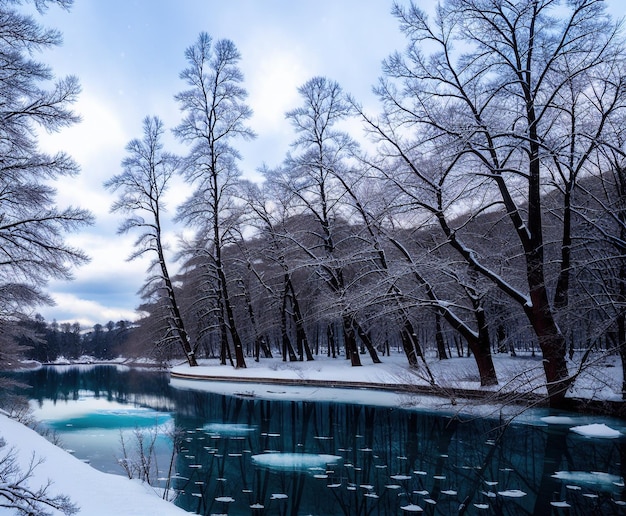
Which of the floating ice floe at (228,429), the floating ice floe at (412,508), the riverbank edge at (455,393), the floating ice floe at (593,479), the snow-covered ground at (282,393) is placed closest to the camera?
the snow-covered ground at (282,393)

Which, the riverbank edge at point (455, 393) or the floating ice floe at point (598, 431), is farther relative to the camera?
the floating ice floe at point (598, 431)

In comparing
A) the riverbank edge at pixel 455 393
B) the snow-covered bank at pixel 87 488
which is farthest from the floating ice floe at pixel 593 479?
the snow-covered bank at pixel 87 488

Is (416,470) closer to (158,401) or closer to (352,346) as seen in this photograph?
(158,401)

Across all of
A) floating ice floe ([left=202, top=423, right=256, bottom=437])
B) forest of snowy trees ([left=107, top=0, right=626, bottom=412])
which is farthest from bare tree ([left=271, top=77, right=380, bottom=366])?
floating ice floe ([left=202, top=423, right=256, bottom=437])

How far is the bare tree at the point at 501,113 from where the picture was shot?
12836 mm

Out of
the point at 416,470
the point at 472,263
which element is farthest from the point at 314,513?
the point at 472,263

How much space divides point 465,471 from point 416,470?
888mm

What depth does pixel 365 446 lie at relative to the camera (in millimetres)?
11109

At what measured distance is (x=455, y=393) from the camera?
16.0 m

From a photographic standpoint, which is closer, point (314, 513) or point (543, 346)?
point (314, 513)

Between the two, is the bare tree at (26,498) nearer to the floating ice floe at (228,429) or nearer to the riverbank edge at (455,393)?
the riverbank edge at (455,393)

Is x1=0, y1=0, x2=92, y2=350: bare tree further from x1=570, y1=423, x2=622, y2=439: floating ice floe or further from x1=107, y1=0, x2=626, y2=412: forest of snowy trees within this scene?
x1=570, y1=423, x2=622, y2=439: floating ice floe

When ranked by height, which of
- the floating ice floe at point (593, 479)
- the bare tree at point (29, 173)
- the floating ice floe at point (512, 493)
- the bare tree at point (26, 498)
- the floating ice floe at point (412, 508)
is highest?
the bare tree at point (29, 173)

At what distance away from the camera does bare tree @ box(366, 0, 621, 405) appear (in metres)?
12.8
